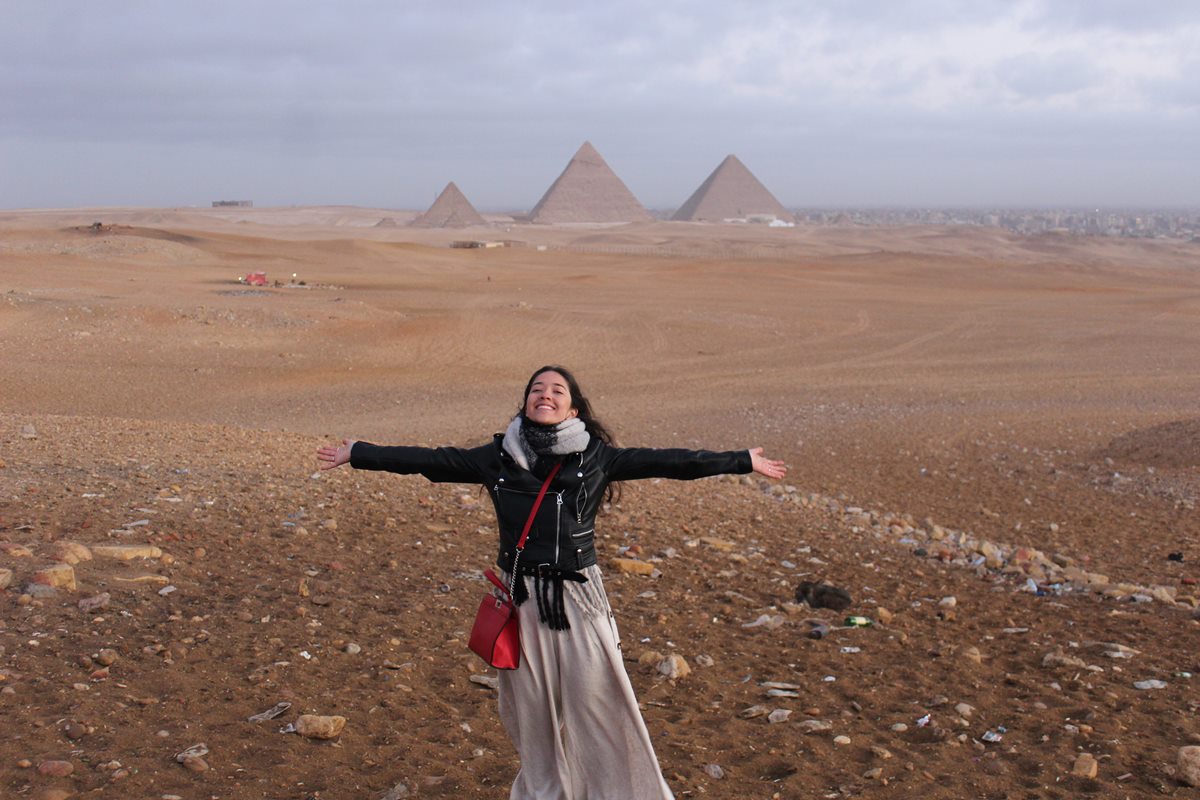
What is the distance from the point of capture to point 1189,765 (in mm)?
3646

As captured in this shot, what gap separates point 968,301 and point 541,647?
29.4 meters

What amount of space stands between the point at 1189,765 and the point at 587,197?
105 m

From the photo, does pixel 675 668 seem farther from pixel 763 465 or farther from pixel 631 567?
pixel 763 465

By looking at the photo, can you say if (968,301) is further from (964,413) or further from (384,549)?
(384,549)

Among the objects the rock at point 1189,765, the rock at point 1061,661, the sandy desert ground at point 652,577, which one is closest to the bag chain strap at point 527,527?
Answer: the sandy desert ground at point 652,577

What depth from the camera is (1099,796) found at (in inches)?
140

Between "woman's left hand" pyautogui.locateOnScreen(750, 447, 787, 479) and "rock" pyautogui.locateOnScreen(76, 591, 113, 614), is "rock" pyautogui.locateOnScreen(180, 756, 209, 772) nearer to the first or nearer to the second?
"rock" pyautogui.locateOnScreen(76, 591, 113, 614)

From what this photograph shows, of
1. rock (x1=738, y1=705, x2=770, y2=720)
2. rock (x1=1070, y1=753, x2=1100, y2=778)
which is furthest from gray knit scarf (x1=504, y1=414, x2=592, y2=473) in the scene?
rock (x1=1070, y1=753, x2=1100, y2=778)

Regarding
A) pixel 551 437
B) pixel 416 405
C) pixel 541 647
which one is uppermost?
pixel 551 437

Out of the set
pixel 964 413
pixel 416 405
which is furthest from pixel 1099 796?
pixel 416 405

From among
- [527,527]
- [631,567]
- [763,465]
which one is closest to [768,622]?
[631,567]

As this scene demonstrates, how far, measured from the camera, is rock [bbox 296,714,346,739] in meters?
3.79

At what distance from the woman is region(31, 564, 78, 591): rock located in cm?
243

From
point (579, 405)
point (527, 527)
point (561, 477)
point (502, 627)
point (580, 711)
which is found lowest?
point (580, 711)
